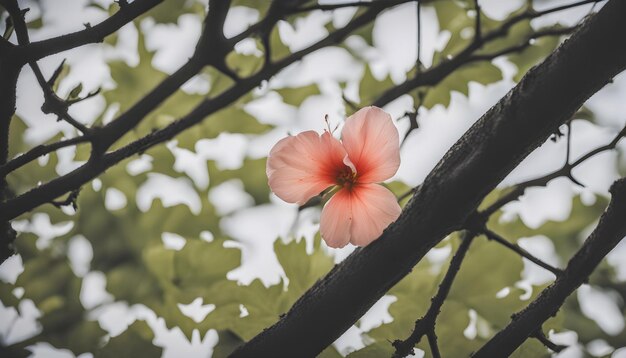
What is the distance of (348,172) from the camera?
62 centimetres

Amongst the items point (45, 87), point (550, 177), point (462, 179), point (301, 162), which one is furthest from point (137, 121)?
point (550, 177)

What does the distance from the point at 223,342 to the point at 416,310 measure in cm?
29

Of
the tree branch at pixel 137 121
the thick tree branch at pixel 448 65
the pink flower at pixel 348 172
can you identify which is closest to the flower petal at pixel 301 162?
the pink flower at pixel 348 172

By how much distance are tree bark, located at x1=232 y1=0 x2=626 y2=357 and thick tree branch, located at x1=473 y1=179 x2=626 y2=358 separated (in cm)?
10

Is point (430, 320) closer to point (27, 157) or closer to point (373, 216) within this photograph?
point (373, 216)

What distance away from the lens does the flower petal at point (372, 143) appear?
573 mm

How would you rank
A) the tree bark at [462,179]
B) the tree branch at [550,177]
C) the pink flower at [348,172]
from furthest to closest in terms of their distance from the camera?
the tree branch at [550,177], the pink flower at [348,172], the tree bark at [462,179]

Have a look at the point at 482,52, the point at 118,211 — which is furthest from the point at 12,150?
the point at 482,52

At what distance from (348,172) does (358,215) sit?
0.20ft

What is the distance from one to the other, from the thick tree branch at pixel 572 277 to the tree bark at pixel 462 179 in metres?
0.10

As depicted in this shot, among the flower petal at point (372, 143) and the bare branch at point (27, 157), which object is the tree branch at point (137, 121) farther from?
the flower petal at point (372, 143)

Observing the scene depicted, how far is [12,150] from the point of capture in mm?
962

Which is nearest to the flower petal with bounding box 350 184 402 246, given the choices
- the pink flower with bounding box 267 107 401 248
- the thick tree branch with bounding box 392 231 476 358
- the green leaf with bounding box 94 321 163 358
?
the pink flower with bounding box 267 107 401 248

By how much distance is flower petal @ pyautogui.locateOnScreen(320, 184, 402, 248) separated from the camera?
1.86 ft
